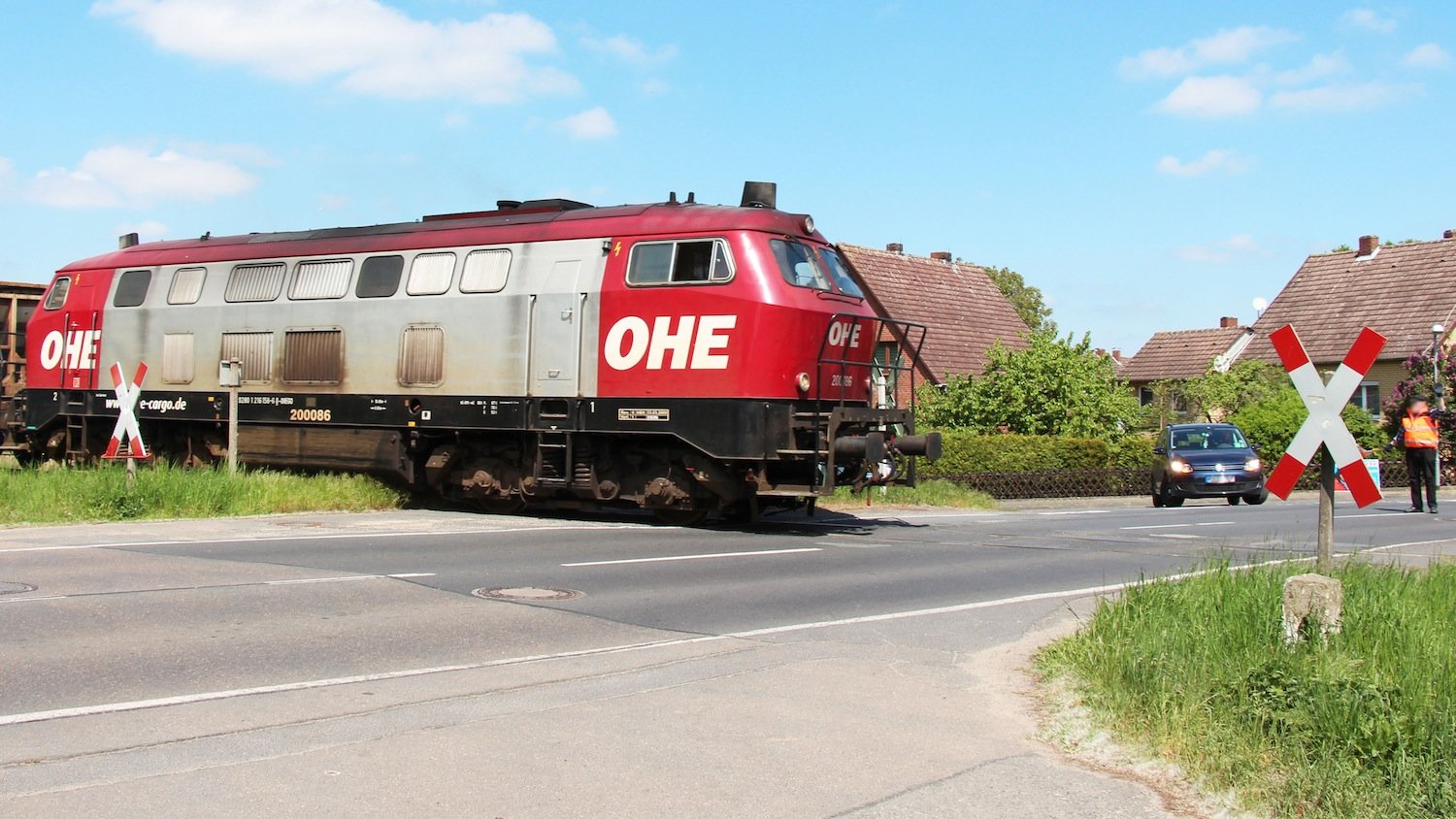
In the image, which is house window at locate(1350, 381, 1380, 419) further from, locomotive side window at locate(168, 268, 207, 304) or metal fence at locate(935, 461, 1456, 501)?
locomotive side window at locate(168, 268, 207, 304)

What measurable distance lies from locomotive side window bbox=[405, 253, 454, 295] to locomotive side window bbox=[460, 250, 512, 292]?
0.28 meters

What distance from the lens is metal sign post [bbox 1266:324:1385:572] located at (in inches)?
324

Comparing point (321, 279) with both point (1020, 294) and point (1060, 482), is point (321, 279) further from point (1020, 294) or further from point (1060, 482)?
point (1020, 294)

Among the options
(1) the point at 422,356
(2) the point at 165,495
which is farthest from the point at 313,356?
(2) the point at 165,495

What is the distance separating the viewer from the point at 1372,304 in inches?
2157

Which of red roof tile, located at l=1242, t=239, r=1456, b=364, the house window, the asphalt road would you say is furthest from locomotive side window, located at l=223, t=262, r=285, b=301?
the house window

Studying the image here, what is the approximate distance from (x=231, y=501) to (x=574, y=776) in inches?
505

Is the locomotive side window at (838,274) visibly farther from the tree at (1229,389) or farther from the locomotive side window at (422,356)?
the tree at (1229,389)

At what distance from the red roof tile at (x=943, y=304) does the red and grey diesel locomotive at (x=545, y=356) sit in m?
27.1

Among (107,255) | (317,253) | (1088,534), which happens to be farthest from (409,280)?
(1088,534)

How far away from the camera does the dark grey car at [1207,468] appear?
87.7ft

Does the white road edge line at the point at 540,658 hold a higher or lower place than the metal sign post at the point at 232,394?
lower

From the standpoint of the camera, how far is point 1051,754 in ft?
22.0

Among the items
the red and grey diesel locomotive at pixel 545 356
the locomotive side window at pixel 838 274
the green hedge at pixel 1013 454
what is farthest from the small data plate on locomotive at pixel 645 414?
the green hedge at pixel 1013 454
